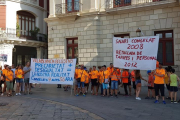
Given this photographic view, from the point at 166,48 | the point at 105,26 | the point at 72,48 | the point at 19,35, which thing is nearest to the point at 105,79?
the point at 166,48

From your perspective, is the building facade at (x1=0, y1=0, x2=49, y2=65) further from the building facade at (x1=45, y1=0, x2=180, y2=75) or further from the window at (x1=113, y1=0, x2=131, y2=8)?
the window at (x1=113, y1=0, x2=131, y2=8)

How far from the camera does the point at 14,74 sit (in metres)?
12.7

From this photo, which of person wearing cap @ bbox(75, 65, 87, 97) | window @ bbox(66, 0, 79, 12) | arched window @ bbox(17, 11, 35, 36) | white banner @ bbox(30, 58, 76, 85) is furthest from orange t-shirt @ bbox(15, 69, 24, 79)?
arched window @ bbox(17, 11, 35, 36)

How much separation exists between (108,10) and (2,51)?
12.7 meters

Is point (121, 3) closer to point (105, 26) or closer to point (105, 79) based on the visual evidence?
point (105, 26)

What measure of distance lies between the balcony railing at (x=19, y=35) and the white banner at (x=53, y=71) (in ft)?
38.9

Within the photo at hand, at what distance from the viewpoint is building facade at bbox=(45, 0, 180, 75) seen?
1527 cm

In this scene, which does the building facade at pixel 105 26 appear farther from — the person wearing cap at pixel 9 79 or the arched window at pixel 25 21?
the person wearing cap at pixel 9 79

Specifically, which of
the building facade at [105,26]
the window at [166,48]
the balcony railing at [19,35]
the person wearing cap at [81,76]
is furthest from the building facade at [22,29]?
the window at [166,48]

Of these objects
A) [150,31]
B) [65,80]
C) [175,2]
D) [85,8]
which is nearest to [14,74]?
[65,80]

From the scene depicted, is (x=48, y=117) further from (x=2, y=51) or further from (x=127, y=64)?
(x=2, y=51)

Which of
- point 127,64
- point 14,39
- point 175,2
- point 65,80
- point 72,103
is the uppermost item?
point 175,2

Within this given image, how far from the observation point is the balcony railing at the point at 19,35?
2254 centimetres

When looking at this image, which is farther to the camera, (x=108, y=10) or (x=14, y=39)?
(x=14, y=39)
